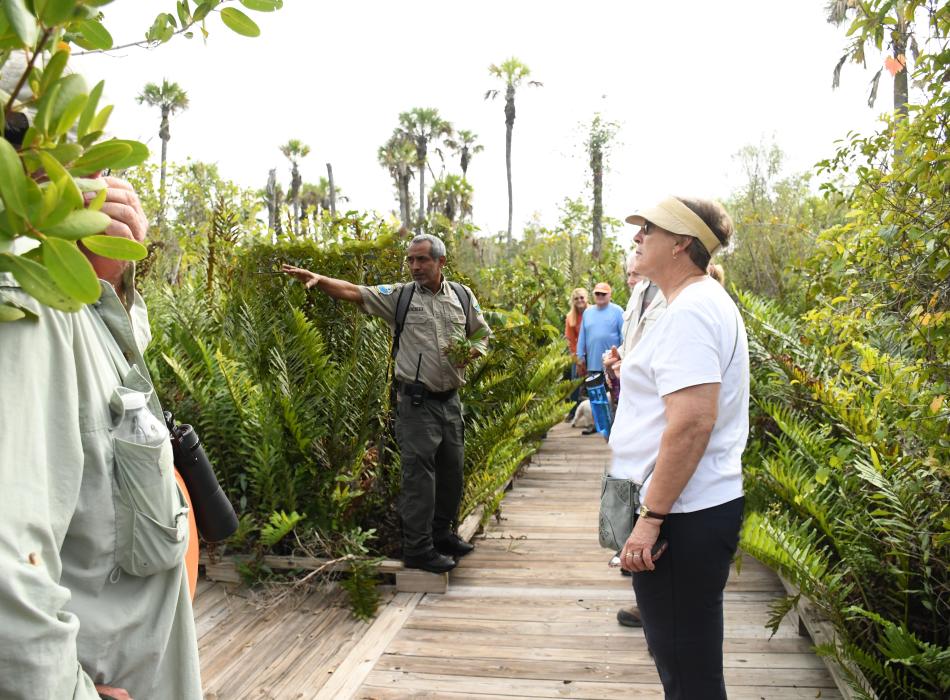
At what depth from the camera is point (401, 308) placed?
15.7 feet

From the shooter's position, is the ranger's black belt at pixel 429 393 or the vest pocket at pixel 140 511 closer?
the vest pocket at pixel 140 511

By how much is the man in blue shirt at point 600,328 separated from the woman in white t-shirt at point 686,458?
6209 millimetres

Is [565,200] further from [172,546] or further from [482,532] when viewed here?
[172,546]

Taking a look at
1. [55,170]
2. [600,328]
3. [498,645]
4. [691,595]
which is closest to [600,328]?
[600,328]

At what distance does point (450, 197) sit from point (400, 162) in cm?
929

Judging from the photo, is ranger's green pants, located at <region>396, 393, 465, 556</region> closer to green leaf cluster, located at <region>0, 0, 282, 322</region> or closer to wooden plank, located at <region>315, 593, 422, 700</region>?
wooden plank, located at <region>315, 593, 422, 700</region>

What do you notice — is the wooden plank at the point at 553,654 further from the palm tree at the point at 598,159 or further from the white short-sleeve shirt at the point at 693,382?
the palm tree at the point at 598,159

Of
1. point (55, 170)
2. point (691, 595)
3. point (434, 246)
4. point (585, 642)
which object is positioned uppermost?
point (434, 246)

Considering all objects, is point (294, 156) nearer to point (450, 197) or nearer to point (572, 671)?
point (450, 197)

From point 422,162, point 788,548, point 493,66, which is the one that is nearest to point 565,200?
point 493,66

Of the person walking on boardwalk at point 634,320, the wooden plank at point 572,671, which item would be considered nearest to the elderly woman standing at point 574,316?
the person walking on boardwalk at point 634,320

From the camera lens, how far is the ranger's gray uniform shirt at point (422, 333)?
15.5ft

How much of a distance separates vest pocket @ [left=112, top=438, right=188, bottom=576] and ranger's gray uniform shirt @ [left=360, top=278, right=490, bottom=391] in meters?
3.48

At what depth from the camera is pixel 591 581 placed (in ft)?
16.5
